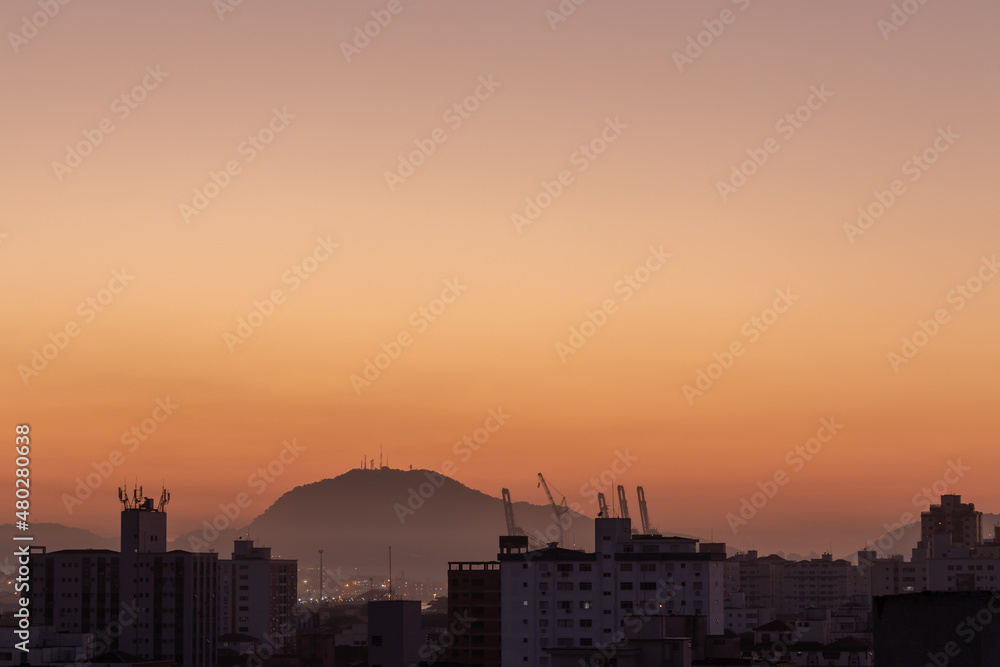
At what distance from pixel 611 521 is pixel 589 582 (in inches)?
364

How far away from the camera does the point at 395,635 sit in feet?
416

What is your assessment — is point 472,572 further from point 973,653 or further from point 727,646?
point 973,653

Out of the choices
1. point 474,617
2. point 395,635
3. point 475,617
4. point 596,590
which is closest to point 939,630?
point 395,635

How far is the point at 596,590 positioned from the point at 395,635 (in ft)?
147

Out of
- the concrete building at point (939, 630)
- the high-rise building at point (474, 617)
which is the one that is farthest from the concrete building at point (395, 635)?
the concrete building at point (939, 630)

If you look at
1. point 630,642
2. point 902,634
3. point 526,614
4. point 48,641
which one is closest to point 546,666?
point 526,614

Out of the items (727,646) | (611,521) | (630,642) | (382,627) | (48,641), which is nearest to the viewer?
(630,642)

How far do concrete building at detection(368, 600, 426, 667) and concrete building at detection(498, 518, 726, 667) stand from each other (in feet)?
122

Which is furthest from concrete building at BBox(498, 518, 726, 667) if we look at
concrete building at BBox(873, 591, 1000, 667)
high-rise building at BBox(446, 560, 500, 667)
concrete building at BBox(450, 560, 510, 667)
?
concrete building at BBox(873, 591, 1000, 667)

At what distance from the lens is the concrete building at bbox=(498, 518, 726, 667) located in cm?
16400

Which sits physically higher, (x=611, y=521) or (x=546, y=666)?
(x=611, y=521)

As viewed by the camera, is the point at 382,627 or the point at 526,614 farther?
the point at 526,614

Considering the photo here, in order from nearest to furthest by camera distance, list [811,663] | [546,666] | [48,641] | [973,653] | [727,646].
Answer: [973,653] → [727,646] → [48,641] → [546,666] → [811,663]

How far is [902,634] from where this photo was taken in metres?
44.6
